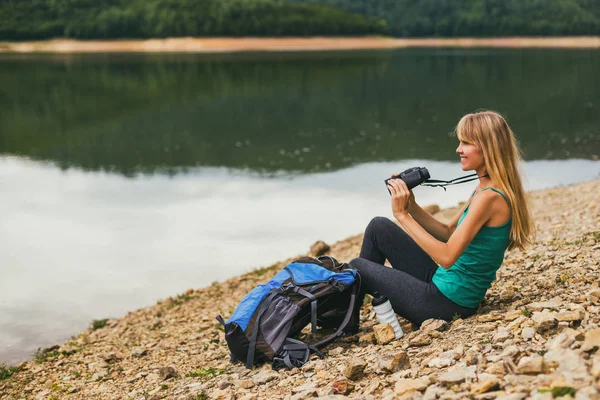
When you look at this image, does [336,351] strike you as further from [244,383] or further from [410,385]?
[410,385]

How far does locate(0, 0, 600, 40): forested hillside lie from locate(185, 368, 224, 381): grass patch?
105 meters

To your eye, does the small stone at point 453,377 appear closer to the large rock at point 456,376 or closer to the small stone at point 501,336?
the large rock at point 456,376

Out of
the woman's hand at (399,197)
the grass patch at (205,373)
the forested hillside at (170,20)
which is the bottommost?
the grass patch at (205,373)

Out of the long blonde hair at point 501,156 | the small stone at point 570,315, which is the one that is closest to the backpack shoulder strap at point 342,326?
the long blonde hair at point 501,156

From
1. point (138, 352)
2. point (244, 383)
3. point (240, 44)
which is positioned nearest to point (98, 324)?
point (138, 352)

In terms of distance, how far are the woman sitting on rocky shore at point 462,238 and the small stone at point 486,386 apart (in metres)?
1.05

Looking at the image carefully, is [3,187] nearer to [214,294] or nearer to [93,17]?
[214,294]

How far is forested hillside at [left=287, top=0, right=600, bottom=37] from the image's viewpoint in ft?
370

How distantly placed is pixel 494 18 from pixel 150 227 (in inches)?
4945

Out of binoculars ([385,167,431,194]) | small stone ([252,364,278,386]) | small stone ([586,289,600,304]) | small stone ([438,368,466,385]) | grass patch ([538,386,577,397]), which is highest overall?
binoculars ([385,167,431,194])

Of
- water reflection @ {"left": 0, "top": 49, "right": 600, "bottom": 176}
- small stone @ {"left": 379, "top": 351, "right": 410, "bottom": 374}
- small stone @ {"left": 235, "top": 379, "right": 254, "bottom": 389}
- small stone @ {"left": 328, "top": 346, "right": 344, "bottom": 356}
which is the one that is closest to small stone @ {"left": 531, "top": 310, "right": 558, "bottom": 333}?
small stone @ {"left": 379, "top": 351, "right": 410, "bottom": 374}

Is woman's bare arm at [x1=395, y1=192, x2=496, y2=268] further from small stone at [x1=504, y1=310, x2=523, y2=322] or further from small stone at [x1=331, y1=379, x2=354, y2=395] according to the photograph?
small stone at [x1=331, y1=379, x2=354, y2=395]

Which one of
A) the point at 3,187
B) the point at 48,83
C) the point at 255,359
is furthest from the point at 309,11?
the point at 255,359

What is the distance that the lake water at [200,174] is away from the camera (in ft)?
29.0
